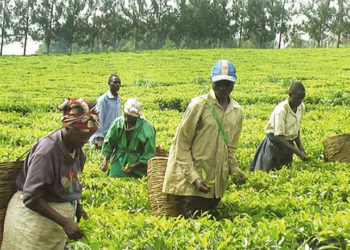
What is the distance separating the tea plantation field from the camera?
327 centimetres

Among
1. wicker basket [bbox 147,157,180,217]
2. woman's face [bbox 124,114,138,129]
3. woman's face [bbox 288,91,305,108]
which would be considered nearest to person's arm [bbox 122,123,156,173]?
woman's face [bbox 124,114,138,129]

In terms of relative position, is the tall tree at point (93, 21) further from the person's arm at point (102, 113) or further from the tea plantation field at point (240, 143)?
the person's arm at point (102, 113)

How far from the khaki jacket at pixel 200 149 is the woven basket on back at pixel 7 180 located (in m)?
1.51

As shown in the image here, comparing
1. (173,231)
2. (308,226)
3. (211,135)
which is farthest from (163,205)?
(308,226)

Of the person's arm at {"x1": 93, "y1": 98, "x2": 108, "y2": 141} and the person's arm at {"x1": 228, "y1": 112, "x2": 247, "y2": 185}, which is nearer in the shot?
the person's arm at {"x1": 228, "y1": 112, "x2": 247, "y2": 185}

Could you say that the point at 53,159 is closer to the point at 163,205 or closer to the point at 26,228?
the point at 26,228

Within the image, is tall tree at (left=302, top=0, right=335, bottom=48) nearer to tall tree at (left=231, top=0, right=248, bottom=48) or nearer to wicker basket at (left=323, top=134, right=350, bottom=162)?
tall tree at (left=231, top=0, right=248, bottom=48)

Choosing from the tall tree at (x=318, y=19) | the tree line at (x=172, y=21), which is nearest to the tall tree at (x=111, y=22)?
the tree line at (x=172, y=21)

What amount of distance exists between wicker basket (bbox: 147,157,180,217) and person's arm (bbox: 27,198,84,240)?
5.49 feet

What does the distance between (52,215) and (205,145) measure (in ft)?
5.60

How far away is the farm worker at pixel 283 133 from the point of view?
6340mm

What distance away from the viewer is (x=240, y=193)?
5.53 metres

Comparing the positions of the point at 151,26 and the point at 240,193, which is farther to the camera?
the point at 151,26

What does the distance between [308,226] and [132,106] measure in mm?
3389
